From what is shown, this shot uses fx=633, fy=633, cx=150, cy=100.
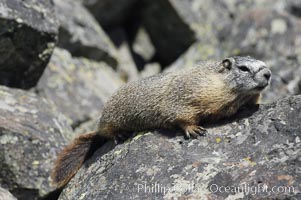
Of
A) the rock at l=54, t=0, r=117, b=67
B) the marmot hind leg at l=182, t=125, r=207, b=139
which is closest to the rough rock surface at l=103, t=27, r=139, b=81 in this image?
the rock at l=54, t=0, r=117, b=67

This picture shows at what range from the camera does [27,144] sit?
433 inches

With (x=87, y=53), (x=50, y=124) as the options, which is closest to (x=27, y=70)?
(x=50, y=124)

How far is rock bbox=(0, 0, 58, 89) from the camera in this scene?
12.0 m

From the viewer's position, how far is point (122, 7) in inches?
749

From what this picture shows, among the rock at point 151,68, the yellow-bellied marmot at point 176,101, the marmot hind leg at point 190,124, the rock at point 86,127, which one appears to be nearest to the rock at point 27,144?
the yellow-bellied marmot at point 176,101

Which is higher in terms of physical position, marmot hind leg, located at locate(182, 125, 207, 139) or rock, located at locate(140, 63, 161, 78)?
marmot hind leg, located at locate(182, 125, 207, 139)

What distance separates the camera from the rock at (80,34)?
16438 mm

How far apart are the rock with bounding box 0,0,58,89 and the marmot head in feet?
13.5

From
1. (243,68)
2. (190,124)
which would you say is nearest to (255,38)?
(243,68)

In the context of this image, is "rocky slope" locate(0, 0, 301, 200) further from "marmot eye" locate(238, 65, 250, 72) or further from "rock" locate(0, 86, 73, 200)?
"marmot eye" locate(238, 65, 250, 72)

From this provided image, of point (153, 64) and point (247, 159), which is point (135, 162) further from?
point (153, 64)

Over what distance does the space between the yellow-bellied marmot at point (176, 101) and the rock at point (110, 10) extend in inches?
315

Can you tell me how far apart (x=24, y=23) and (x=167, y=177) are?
4900 millimetres

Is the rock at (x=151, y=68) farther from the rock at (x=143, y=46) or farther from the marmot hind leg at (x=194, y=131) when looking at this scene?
the marmot hind leg at (x=194, y=131)
